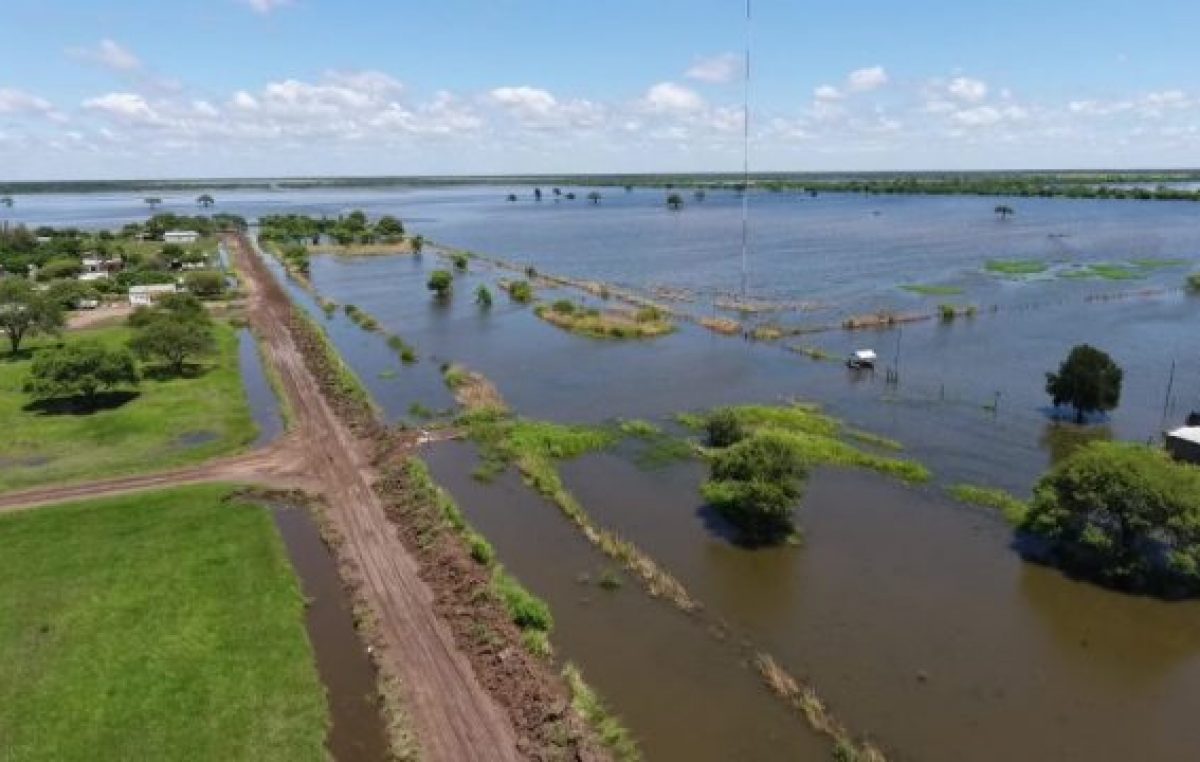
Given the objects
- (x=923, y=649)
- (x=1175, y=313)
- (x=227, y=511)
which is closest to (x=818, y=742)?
(x=923, y=649)

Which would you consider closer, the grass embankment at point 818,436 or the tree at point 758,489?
the tree at point 758,489

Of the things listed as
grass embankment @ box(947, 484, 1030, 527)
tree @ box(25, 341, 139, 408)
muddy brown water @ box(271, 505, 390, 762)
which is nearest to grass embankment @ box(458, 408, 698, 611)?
muddy brown water @ box(271, 505, 390, 762)

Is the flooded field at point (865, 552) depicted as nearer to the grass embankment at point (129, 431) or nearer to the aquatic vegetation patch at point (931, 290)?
the aquatic vegetation patch at point (931, 290)

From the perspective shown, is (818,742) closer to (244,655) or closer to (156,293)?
(244,655)

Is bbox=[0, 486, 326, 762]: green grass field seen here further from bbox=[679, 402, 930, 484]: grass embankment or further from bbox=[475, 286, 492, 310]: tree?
bbox=[475, 286, 492, 310]: tree

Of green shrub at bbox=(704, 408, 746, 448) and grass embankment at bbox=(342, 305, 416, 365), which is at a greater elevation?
green shrub at bbox=(704, 408, 746, 448)

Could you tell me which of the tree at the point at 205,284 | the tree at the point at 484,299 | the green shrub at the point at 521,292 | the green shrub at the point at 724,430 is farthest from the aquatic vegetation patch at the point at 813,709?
the tree at the point at 205,284
